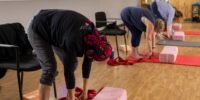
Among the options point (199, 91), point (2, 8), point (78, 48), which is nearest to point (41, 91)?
point (78, 48)

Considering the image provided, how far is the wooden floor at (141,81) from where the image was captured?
9.87 ft

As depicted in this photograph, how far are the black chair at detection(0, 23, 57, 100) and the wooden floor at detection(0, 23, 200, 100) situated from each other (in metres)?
0.47

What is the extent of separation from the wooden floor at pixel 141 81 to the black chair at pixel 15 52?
18.4 inches

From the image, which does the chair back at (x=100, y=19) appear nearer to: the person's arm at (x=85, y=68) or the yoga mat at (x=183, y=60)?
the yoga mat at (x=183, y=60)

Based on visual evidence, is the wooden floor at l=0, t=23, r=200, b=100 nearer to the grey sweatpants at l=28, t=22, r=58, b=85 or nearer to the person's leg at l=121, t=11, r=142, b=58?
the person's leg at l=121, t=11, r=142, b=58

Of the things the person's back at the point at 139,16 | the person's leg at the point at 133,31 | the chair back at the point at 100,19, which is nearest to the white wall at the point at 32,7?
the chair back at the point at 100,19

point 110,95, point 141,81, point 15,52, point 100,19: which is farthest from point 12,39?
point 100,19

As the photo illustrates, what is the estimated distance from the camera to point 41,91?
225 centimetres

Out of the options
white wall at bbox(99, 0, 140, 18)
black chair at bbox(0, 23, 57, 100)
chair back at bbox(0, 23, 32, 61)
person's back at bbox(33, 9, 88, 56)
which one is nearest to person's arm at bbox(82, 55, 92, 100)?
person's back at bbox(33, 9, 88, 56)

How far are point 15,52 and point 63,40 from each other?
75 cm

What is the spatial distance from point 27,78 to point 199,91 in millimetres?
2161

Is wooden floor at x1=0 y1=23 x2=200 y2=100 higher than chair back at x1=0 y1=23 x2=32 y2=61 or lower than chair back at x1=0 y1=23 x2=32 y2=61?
lower

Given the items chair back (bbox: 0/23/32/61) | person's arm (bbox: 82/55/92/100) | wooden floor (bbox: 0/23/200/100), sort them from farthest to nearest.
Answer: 1. wooden floor (bbox: 0/23/200/100)
2. chair back (bbox: 0/23/32/61)
3. person's arm (bbox: 82/55/92/100)

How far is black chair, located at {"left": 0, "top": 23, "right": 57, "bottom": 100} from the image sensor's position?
246 cm
